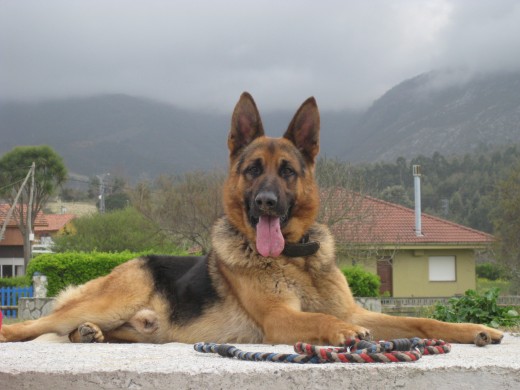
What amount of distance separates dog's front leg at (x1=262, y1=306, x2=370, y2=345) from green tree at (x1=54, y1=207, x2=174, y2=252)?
140ft

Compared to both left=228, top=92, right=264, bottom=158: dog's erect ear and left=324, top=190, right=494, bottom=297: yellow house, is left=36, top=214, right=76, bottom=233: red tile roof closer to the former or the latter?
left=324, top=190, right=494, bottom=297: yellow house

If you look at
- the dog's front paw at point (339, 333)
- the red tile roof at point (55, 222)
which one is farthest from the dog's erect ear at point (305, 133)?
the red tile roof at point (55, 222)

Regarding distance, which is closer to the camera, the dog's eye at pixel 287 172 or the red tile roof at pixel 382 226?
the dog's eye at pixel 287 172

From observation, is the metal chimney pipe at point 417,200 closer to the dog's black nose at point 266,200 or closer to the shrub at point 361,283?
the shrub at point 361,283

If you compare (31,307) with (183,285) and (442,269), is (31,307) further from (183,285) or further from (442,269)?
(442,269)

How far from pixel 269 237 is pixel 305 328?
819 mm

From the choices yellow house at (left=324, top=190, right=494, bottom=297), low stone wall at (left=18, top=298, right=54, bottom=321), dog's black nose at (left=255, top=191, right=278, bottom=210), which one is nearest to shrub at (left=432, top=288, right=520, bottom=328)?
dog's black nose at (left=255, top=191, right=278, bottom=210)

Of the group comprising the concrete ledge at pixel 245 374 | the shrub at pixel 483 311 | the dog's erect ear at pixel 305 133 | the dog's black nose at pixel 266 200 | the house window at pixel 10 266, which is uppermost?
the dog's erect ear at pixel 305 133

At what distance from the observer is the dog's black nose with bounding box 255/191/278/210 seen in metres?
4.79

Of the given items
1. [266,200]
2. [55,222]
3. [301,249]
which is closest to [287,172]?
[266,200]

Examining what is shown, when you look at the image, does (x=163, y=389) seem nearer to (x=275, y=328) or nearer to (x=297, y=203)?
(x=275, y=328)

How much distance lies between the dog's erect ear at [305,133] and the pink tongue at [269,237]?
2.20 feet

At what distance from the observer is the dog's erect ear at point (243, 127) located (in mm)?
5324

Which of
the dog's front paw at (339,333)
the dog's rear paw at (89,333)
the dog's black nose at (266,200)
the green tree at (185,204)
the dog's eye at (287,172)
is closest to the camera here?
the dog's front paw at (339,333)
